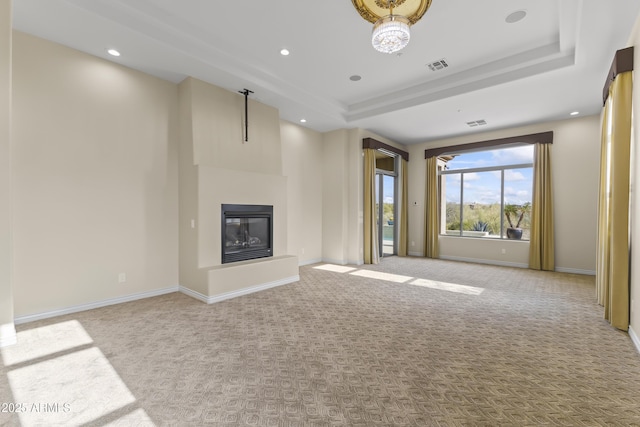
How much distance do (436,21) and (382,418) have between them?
3927 millimetres

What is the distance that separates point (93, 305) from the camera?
370 centimetres

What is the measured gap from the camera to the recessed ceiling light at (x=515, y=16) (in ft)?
10.6

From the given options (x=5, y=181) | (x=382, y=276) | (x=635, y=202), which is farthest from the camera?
(x=382, y=276)

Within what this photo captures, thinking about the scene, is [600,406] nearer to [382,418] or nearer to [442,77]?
[382,418]

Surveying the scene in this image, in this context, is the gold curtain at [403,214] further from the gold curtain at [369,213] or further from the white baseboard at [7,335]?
the white baseboard at [7,335]

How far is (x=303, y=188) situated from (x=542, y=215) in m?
5.18

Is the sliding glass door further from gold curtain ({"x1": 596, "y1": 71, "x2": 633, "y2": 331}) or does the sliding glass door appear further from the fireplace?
gold curtain ({"x1": 596, "y1": 71, "x2": 633, "y2": 331})

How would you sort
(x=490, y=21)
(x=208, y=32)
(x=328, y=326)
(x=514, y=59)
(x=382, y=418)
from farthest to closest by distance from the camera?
(x=514, y=59)
(x=208, y=32)
(x=490, y=21)
(x=328, y=326)
(x=382, y=418)

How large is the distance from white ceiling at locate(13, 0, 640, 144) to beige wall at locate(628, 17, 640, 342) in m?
0.48

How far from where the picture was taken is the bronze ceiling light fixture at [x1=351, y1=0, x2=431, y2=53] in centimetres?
245

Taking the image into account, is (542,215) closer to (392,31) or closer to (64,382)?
(392,31)

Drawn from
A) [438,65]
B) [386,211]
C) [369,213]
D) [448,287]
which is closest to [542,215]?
[448,287]

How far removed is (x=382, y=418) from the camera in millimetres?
1773

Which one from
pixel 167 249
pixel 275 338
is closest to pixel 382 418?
pixel 275 338
